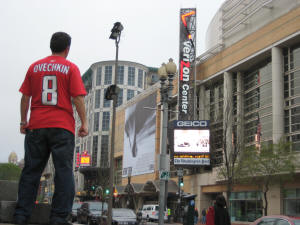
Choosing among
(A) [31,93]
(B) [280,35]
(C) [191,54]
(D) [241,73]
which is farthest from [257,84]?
(A) [31,93]

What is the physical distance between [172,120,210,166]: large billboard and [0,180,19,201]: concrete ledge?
97.2 ft

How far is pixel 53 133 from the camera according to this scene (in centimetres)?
401

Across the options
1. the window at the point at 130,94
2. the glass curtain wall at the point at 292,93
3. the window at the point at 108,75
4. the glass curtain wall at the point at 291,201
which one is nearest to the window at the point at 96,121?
the window at the point at 108,75

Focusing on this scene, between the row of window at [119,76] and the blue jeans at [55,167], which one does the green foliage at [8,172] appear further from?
the blue jeans at [55,167]

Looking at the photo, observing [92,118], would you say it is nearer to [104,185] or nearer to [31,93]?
[104,185]

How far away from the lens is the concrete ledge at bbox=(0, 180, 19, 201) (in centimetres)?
582

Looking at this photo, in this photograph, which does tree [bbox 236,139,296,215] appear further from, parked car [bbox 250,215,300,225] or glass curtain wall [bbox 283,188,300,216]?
parked car [bbox 250,215,300,225]

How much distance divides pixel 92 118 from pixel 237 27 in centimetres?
5117

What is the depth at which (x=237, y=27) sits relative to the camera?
43.3 m

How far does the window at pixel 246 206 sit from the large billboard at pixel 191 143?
535 cm

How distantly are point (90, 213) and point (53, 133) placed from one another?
22320 mm

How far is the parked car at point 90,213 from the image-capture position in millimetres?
24922

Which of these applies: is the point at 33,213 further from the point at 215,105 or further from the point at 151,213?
the point at 215,105

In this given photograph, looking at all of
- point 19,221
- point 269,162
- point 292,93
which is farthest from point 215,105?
point 19,221
